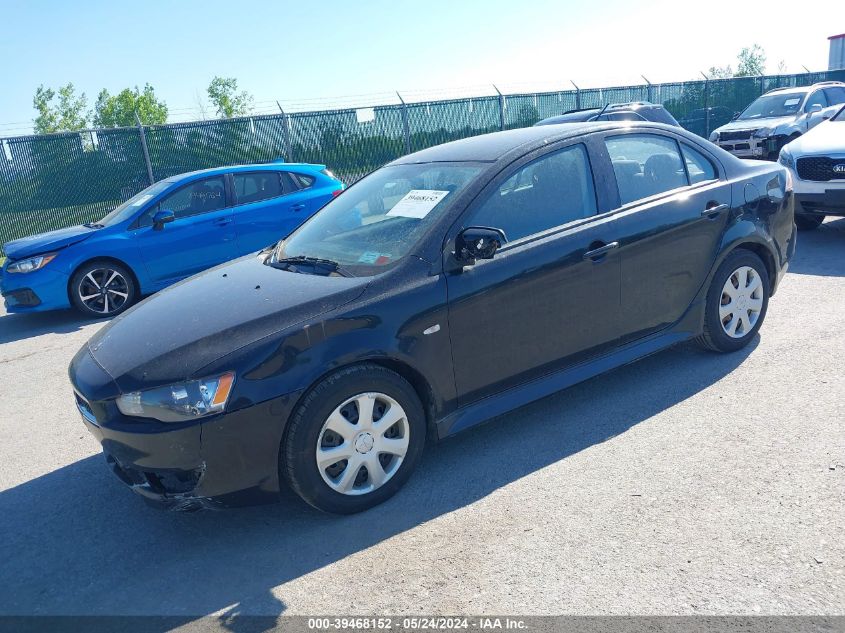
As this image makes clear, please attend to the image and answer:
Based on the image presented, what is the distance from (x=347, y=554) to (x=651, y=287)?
2505mm

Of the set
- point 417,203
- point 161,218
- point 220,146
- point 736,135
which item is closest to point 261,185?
point 161,218

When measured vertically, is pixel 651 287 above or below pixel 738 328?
above

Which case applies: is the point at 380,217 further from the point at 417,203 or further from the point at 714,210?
the point at 714,210

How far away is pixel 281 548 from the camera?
323 centimetres

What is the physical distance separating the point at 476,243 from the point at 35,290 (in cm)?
631

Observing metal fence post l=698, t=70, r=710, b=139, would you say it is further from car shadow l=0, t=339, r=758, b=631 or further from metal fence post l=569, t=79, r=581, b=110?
car shadow l=0, t=339, r=758, b=631

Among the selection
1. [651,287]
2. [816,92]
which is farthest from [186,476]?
[816,92]

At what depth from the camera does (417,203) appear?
13.2 feet

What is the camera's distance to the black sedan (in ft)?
10.2

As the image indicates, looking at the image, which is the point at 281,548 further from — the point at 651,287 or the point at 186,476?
the point at 651,287

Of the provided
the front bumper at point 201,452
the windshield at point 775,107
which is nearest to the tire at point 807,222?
the windshield at point 775,107

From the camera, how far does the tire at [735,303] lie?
4.76 m

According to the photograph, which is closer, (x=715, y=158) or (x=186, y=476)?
(x=186, y=476)

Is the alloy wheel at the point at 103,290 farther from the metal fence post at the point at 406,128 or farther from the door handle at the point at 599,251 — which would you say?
the metal fence post at the point at 406,128
